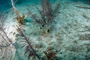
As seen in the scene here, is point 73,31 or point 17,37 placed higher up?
point 73,31

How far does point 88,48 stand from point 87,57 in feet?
1.08

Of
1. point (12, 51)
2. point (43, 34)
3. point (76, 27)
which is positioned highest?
point (76, 27)

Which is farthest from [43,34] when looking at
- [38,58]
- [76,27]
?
[76,27]

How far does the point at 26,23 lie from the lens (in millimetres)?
3666

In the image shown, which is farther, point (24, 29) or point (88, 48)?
point (24, 29)

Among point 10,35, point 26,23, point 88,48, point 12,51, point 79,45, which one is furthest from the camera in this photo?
point 26,23

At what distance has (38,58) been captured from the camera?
2.14 m

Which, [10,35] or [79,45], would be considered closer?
[79,45]

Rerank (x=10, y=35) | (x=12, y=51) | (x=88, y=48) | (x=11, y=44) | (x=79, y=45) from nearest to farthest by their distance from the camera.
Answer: (x=88, y=48) → (x=79, y=45) → (x=12, y=51) → (x=11, y=44) → (x=10, y=35)

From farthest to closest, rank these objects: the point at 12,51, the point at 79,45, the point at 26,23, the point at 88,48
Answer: the point at 26,23, the point at 12,51, the point at 79,45, the point at 88,48

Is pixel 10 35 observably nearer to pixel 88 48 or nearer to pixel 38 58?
pixel 38 58

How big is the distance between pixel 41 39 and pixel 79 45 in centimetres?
139

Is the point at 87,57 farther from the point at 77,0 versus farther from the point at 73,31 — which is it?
the point at 77,0

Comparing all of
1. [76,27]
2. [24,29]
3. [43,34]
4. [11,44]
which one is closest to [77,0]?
[76,27]
